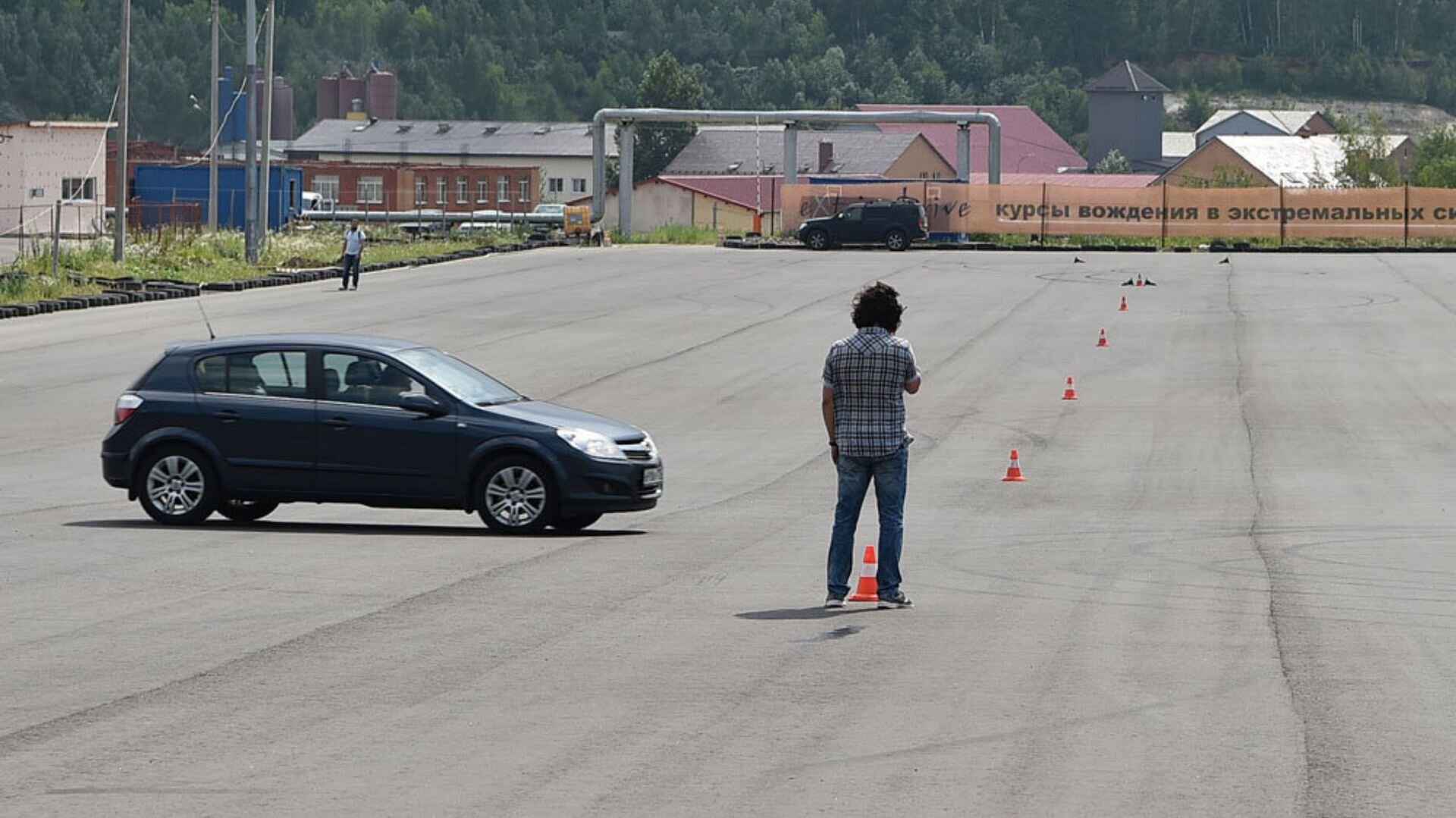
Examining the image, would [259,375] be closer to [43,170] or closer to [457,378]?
[457,378]

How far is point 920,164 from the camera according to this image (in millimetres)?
144625

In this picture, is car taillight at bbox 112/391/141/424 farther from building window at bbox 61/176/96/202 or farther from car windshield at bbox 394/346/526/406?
building window at bbox 61/176/96/202

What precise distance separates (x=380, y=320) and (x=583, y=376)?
1012cm

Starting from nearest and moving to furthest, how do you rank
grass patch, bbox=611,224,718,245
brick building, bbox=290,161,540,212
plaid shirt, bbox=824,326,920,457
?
plaid shirt, bbox=824,326,920,457
grass patch, bbox=611,224,718,245
brick building, bbox=290,161,540,212

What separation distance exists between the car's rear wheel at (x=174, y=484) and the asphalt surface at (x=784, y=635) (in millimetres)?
312

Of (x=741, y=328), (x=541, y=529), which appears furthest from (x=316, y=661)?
(x=741, y=328)

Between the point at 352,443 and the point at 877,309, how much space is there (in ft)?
18.5

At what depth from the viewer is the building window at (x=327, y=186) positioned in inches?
5157

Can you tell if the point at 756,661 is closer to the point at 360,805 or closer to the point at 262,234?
the point at 360,805

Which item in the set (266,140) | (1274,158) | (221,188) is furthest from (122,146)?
(1274,158)

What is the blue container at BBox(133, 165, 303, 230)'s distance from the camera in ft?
286

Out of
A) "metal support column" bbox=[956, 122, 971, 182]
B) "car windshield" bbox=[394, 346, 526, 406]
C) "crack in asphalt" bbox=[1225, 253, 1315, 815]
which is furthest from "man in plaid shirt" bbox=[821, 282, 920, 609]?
"metal support column" bbox=[956, 122, 971, 182]

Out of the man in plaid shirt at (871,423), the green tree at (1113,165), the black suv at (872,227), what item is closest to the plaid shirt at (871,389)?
the man in plaid shirt at (871,423)

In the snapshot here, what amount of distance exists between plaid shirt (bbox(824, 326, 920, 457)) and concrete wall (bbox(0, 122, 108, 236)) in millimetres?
74515
